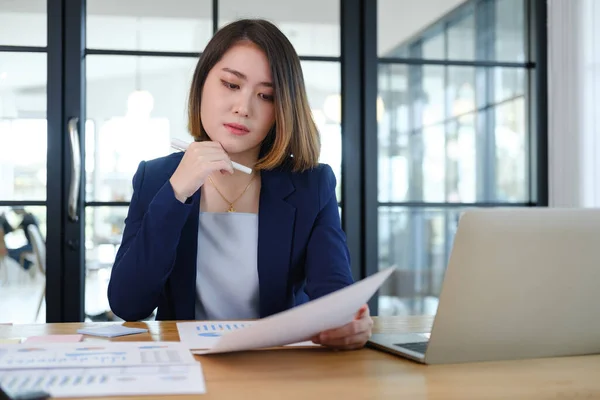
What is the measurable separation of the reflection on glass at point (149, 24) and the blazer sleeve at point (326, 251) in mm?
1735

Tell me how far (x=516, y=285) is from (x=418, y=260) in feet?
8.40

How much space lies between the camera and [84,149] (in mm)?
3182

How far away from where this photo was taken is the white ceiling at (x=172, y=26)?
10.4 feet

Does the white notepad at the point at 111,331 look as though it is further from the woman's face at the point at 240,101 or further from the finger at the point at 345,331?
the woman's face at the point at 240,101

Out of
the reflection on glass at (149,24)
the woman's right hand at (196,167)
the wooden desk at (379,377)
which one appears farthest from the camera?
the reflection on glass at (149,24)

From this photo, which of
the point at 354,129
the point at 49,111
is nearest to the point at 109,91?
the point at 49,111

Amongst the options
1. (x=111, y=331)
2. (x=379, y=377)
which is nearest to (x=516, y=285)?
(x=379, y=377)

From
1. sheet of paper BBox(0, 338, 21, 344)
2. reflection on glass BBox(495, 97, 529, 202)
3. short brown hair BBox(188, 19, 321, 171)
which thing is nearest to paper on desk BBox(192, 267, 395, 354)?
sheet of paper BBox(0, 338, 21, 344)

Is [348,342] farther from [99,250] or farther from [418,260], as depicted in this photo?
[418,260]

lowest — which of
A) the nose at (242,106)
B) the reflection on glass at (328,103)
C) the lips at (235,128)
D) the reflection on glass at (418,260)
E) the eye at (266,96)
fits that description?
the reflection on glass at (418,260)

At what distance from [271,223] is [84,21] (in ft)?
6.50

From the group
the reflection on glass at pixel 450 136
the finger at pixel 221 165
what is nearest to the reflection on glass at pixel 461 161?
the reflection on glass at pixel 450 136

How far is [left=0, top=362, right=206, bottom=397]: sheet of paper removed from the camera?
785 millimetres

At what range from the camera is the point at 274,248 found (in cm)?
166
